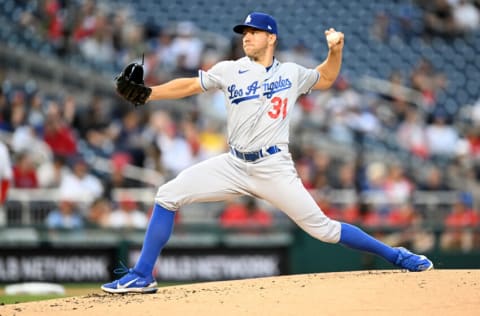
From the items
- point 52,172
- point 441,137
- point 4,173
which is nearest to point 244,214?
point 52,172

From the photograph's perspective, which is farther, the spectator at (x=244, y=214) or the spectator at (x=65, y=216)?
the spectator at (x=244, y=214)

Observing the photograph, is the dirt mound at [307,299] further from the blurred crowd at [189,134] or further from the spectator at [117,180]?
the spectator at [117,180]

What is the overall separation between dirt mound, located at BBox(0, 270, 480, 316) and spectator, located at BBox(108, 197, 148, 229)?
18.1 feet

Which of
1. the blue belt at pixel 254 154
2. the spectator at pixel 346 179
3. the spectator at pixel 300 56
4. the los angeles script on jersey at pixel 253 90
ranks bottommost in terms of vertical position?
the spectator at pixel 346 179

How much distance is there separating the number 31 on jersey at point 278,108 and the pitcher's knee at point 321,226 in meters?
0.71

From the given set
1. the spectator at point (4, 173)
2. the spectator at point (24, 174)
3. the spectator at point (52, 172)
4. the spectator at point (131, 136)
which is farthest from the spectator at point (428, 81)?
the spectator at point (4, 173)

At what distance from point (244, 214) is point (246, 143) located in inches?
250

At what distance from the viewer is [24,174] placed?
41.9 feet

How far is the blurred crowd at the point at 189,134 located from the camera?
13.2m

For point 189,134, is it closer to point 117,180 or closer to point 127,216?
point 117,180

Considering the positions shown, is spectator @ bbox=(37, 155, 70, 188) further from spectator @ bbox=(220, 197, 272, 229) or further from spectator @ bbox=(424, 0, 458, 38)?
spectator @ bbox=(424, 0, 458, 38)

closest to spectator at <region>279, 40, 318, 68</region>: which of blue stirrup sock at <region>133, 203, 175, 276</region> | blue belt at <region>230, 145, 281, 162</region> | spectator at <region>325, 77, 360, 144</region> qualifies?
spectator at <region>325, 77, 360, 144</region>

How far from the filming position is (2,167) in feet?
38.1

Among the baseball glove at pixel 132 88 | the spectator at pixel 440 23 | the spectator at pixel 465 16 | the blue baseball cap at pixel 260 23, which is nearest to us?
the baseball glove at pixel 132 88
